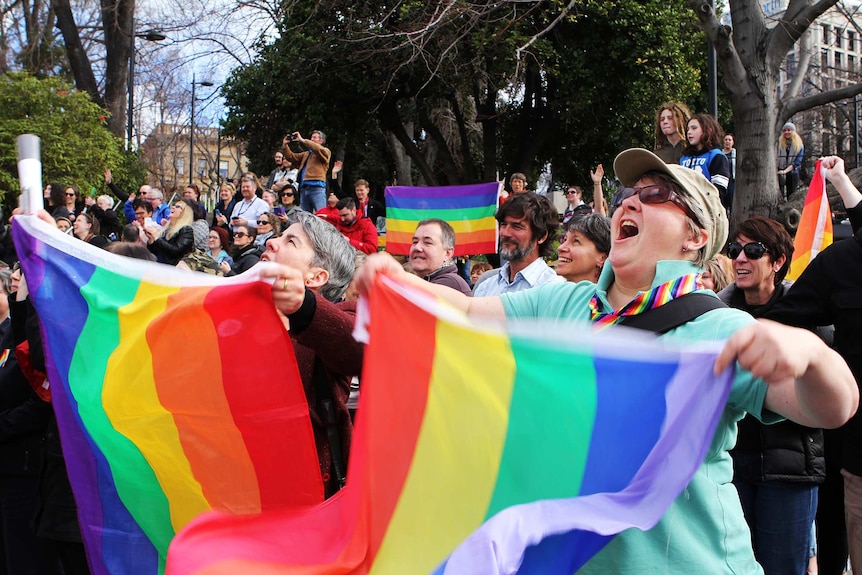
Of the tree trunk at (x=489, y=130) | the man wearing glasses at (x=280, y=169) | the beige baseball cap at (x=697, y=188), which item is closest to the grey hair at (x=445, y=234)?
the beige baseball cap at (x=697, y=188)

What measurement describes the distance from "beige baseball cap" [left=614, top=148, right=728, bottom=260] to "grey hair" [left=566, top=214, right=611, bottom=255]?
204 cm

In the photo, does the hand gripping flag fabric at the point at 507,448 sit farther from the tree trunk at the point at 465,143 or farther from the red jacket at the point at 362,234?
the tree trunk at the point at 465,143

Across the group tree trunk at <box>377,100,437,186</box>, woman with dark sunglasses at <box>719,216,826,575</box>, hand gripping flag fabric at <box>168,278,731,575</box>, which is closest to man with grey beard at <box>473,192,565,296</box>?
woman with dark sunglasses at <box>719,216,826,575</box>

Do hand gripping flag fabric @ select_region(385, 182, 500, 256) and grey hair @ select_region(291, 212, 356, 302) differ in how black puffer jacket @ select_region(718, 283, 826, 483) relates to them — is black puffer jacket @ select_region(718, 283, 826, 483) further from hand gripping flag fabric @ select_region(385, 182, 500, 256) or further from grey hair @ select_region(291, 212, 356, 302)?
hand gripping flag fabric @ select_region(385, 182, 500, 256)

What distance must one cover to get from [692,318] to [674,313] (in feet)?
0.15

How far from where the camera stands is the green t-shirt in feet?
6.75

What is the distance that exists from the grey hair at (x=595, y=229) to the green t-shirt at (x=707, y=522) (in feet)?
8.04

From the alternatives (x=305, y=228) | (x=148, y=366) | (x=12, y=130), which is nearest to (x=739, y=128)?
(x=305, y=228)

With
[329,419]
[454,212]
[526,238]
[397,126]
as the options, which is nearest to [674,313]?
[329,419]

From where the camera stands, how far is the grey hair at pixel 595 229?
15.2 ft

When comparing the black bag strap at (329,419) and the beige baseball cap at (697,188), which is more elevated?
the beige baseball cap at (697,188)

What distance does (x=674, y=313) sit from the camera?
7.25 feet

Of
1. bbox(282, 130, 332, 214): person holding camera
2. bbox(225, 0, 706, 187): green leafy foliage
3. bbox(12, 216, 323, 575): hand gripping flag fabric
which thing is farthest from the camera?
bbox(225, 0, 706, 187): green leafy foliage

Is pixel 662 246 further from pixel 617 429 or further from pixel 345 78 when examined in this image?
pixel 345 78
